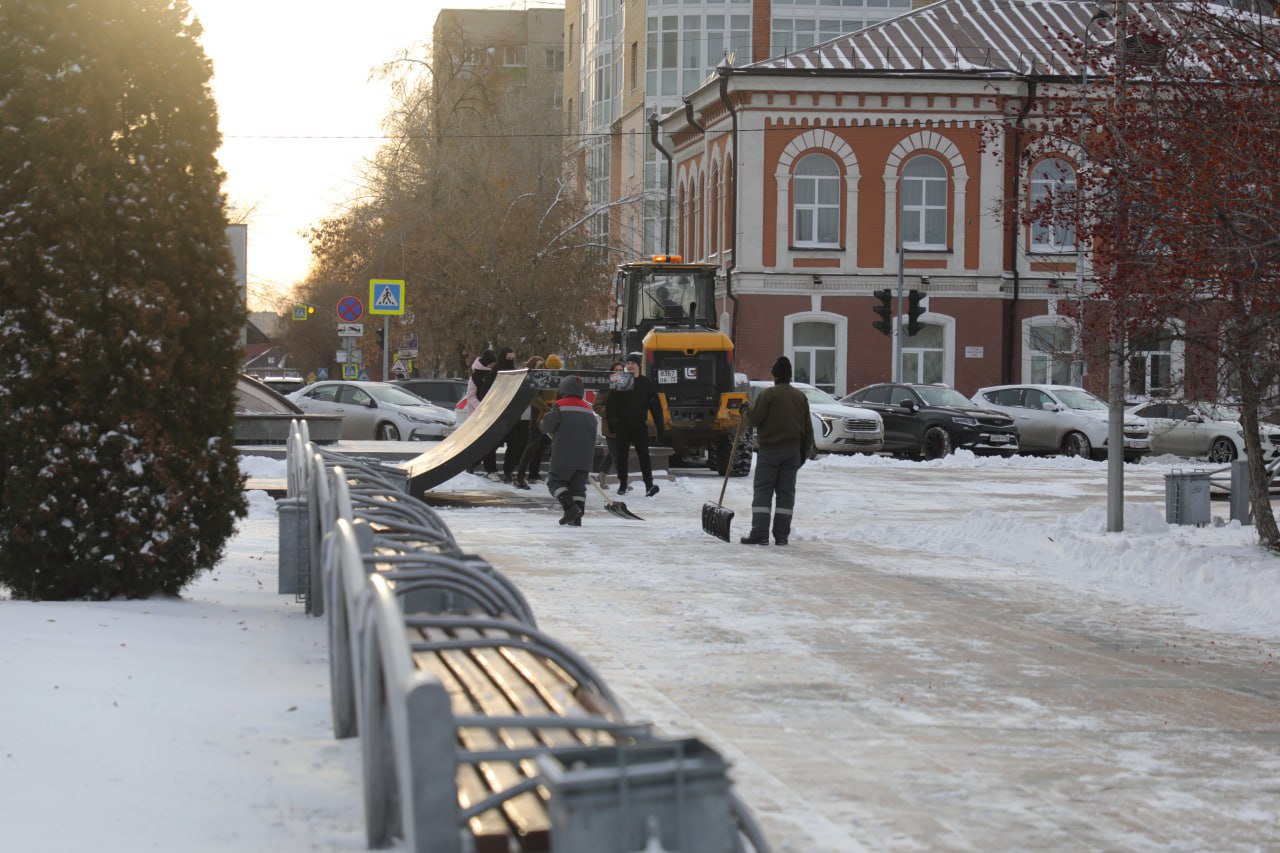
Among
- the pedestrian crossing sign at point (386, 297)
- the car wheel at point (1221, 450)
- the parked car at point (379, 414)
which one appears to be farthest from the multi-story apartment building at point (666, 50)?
the car wheel at point (1221, 450)

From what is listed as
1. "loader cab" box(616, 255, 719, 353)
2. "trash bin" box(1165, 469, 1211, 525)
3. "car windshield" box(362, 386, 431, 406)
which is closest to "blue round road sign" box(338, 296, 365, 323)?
"car windshield" box(362, 386, 431, 406)

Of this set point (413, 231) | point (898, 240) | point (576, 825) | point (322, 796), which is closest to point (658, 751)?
point (576, 825)

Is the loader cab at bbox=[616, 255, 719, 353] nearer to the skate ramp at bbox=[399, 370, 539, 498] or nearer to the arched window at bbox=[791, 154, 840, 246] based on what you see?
the skate ramp at bbox=[399, 370, 539, 498]

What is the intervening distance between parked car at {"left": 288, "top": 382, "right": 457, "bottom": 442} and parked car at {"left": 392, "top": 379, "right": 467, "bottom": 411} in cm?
559

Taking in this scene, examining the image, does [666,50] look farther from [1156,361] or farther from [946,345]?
[1156,361]

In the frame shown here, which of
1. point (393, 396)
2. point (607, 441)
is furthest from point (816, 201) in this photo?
point (607, 441)

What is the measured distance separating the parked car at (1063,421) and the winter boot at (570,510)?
792 inches

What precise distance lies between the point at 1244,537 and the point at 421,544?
10.8 metres

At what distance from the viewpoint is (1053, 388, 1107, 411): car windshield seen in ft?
123

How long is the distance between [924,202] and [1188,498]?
103 ft

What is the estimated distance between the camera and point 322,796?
5953mm

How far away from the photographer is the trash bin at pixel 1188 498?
59.9 feet

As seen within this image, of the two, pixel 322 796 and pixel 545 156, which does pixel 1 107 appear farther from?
pixel 545 156

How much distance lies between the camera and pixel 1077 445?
37.0m
